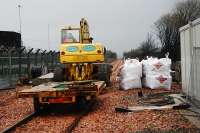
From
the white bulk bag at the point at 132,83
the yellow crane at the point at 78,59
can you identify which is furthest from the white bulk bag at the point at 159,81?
the yellow crane at the point at 78,59

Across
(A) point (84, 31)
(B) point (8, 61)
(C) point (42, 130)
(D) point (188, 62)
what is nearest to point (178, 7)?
(B) point (8, 61)

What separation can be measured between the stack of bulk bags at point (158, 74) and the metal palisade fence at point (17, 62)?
855 cm

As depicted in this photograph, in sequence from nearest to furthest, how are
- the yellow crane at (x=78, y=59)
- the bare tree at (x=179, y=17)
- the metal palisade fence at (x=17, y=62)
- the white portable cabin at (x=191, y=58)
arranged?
1. the white portable cabin at (x=191, y=58)
2. the yellow crane at (x=78, y=59)
3. the metal palisade fence at (x=17, y=62)
4. the bare tree at (x=179, y=17)

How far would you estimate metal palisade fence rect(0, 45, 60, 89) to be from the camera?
29.7 m

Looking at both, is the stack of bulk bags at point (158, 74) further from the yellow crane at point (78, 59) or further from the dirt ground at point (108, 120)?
the dirt ground at point (108, 120)

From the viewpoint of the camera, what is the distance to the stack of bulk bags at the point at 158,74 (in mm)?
23062

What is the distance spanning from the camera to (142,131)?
12133 millimetres

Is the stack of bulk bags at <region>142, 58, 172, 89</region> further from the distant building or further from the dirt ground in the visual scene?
the distant building

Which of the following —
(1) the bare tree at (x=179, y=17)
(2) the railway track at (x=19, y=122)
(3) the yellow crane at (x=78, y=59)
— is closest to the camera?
(2) the railway track at (x=19, y=122)

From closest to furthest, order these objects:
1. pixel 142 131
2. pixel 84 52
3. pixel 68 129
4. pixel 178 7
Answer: pixel 142 131
pixel 68 129
pixel 84 52
pixel 178 7

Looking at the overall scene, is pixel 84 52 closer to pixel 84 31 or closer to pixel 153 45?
pixel 84 31

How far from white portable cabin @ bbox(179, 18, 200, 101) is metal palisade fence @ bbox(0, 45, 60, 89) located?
41.8 ft

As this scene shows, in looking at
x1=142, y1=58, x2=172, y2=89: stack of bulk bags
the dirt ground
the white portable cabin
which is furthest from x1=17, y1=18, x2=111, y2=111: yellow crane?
the white portable cabin

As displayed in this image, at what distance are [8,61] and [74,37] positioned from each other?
8.06 meters
